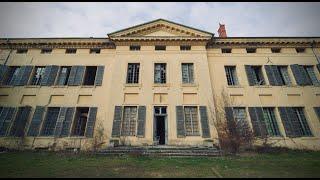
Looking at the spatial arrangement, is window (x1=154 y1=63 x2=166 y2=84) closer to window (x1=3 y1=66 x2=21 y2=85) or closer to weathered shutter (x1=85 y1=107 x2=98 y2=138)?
weathered shutter (x1=85 y1=107 x2=98 y2=138)

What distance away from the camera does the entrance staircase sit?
1214 centimetres

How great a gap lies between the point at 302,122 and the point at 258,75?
477 centimetres

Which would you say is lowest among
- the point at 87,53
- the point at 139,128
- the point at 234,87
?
the point at 139,128

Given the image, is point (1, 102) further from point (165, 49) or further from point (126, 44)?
point (165, 49)

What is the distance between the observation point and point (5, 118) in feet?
48.4

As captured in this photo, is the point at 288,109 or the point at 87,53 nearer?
the point at 288,109

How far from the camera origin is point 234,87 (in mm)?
15992

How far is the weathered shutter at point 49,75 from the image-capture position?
1616cm

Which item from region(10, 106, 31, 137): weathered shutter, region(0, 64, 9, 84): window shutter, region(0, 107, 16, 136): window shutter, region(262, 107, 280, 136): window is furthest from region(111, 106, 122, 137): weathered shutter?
region(262, 107, 280, 136): window

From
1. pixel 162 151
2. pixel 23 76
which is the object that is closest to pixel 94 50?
pixel 23 76

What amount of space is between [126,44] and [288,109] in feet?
44.6

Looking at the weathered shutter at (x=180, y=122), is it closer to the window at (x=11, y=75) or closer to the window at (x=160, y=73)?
the window at (x=160, y=73)

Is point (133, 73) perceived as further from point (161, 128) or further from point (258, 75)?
point (258, 75)

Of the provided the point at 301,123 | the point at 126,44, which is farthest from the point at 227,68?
the point at 126,44
